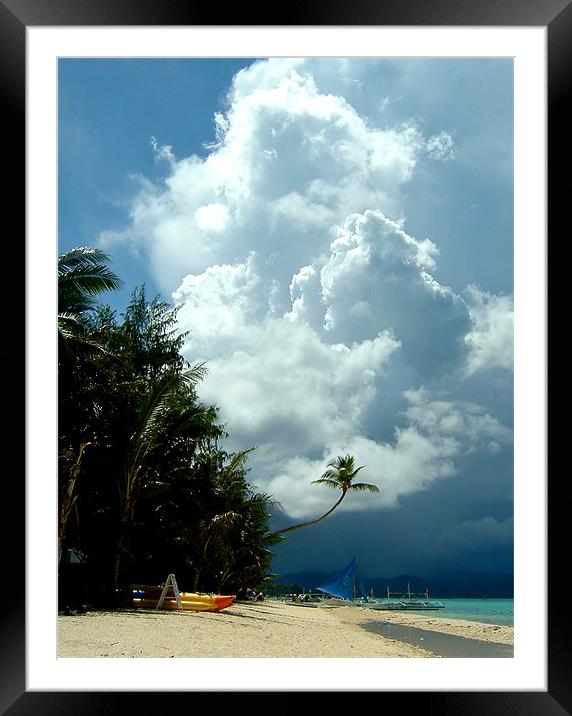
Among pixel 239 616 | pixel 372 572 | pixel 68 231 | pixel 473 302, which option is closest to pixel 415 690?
pixel 239 616

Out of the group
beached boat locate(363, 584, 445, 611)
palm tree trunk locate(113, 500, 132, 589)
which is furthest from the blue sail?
palm tree trunk locate(113, 500, 132, 589)

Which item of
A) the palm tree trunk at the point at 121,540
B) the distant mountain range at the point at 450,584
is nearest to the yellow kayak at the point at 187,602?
the palm tree trunk at the point at 121,540

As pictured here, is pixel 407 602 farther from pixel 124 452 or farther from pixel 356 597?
pixel 124 452

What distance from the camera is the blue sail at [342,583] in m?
29.6

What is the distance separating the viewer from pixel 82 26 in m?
2.85

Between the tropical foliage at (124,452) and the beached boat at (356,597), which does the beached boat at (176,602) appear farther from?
the beached boat at (356,597)

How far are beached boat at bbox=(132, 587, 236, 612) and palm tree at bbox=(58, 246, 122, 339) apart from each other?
16.1ft

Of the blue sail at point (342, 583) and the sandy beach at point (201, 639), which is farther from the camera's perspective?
the blue sail at point (342, 583)

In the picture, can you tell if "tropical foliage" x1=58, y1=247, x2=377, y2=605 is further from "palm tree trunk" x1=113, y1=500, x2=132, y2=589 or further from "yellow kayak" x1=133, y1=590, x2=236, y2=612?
"yellow kayak" x1=133, y1=590, x2=236, y2=612

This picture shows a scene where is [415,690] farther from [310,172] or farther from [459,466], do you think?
[459,466]

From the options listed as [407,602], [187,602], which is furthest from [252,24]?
[407,602]

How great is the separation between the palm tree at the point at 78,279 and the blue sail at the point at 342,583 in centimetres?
2298

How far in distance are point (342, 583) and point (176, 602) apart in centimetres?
1937

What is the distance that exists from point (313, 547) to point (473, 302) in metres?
12.8
